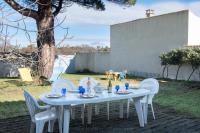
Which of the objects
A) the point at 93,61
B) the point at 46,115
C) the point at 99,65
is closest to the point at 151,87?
the point at 46,115

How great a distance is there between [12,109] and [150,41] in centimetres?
1082

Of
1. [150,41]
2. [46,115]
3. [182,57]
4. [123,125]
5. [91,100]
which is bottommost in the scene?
[123,125]

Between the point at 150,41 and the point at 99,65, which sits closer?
the point at 150,41

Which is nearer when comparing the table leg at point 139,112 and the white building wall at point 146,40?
the table leg at point 139,112

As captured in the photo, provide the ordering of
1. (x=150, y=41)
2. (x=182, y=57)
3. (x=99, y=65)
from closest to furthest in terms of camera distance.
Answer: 1. (x=182, y=57)
2. (x=150, y=41)
3. (x=99, y=65)

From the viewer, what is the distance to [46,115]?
4.93 metres

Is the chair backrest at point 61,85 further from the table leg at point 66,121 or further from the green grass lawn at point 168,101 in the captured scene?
the table leg at point 66,121

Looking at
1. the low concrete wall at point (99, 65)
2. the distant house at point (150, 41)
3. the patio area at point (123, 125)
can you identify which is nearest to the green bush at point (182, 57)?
the distant house at point (150, 41)

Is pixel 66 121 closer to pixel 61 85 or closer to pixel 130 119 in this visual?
pixel 61 85

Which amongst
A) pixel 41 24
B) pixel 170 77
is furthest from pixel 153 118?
pixel 170 77

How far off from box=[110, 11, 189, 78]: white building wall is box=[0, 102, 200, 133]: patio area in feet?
28.7

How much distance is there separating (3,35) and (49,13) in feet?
32.8

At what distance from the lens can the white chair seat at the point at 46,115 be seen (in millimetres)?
4809

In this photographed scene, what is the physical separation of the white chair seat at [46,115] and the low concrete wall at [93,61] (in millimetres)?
15670
